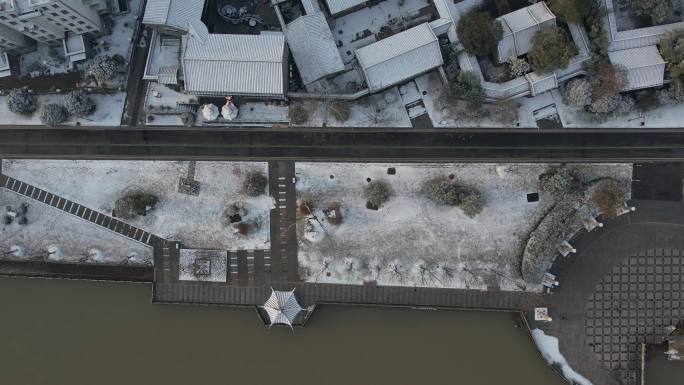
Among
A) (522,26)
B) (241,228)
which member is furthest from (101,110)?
(522,26)

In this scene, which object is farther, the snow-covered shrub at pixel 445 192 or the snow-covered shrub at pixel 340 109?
the snow-covered shrub at pixel 340 109

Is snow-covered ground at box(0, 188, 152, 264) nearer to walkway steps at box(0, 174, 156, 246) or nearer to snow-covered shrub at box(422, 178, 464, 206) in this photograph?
walkway steps at box(0, 174, 156, 246)

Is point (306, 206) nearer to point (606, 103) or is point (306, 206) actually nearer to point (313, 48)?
point (313, 48)

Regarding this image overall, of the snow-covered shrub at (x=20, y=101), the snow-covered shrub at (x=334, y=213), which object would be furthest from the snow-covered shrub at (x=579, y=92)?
the snow-covered shrub at (x=20, y=101)

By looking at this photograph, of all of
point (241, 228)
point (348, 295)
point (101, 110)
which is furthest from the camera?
point (101, 110)

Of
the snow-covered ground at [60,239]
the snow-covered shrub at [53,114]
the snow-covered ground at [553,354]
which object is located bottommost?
the snow-covered ground at [553,354]

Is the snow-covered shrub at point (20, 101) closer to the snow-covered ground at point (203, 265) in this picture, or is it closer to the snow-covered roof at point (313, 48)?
the snow-covered ground at point (203, 265)

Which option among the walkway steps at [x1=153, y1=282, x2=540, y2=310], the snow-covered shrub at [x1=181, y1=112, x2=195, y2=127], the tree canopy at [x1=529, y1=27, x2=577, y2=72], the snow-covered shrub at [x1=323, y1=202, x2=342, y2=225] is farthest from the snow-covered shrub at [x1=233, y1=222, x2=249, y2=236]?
the tree canopy at [x1=529, y1=27, x2=577, y2=72]
